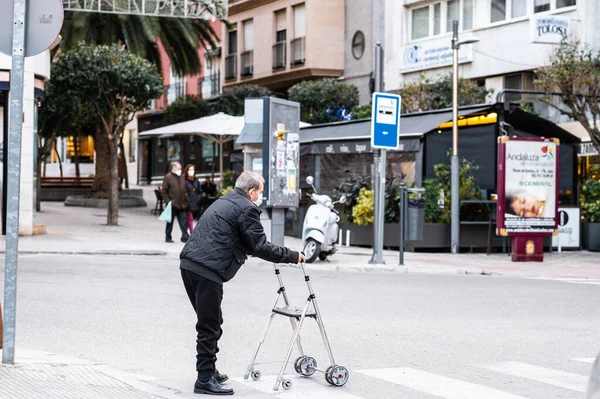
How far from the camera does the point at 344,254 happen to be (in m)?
21.9

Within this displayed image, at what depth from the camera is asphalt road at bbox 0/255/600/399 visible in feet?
26.8

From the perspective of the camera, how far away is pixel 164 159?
186 feet

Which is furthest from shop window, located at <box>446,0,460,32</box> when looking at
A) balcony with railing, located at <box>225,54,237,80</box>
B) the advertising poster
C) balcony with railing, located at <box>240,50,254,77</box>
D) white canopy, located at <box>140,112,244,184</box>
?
the advertising poster

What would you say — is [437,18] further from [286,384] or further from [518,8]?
[286,384]

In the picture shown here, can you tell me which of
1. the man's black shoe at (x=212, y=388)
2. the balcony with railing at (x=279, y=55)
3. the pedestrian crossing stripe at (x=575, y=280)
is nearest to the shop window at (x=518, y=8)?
the balcony with railing at (x=279, y=55)

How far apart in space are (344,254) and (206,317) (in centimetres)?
1478

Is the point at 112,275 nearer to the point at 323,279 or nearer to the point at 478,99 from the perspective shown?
the point at 323,279

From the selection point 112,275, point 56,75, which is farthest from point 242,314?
point 56,75

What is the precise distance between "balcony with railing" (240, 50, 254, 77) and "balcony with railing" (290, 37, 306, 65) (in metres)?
3.47

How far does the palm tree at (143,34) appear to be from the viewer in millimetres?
33000

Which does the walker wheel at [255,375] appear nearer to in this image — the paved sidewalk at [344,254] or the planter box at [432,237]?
A: the paved sidewalk at [344,254]

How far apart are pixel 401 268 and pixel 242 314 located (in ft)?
24.1

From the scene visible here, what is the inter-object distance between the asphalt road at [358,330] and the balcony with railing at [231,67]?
2959 centimetres

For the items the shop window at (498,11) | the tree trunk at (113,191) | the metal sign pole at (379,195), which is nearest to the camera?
the metal sign pole at (379,195)
